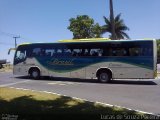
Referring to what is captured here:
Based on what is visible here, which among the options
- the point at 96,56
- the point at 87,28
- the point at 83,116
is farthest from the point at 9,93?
the point at 87,28

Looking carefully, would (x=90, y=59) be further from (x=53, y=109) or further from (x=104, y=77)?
(x=53, y=109)

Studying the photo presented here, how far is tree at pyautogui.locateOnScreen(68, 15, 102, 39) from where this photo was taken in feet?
181

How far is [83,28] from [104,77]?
32968mm

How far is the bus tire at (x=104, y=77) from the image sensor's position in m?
23.3

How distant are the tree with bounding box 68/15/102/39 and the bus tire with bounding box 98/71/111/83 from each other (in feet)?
104

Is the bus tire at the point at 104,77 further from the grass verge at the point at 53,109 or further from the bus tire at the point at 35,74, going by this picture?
the grass verge at the point at 53,109

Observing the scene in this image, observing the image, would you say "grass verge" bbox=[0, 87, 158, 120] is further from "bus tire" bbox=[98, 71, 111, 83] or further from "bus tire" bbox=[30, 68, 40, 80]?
"bus tire" bbox=[30, 68, 40, 80]

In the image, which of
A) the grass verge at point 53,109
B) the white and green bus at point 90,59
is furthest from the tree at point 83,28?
the grass verge at point 53,109

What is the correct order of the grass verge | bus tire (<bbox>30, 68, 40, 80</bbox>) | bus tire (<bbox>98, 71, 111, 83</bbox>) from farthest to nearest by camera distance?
bus tire (<bbox>30, 68, 40, 80</bbox>), bus tire (<bbox>98, 71, 111, 83</bbox>), the grass verge

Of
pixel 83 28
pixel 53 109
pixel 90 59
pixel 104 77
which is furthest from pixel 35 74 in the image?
pixel 83 28

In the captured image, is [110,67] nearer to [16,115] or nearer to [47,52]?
[47,52]

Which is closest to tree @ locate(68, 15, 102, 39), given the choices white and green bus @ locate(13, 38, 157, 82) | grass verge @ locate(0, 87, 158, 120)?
white and green bus @ locate(13, 38, 157, 82)

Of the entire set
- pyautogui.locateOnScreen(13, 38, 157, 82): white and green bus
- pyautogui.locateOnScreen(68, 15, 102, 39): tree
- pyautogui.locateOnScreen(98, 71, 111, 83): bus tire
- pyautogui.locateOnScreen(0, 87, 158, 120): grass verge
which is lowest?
pyautogui.locateOnScreen(0, 87, 158, 120): grass verge

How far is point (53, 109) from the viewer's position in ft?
35.6
